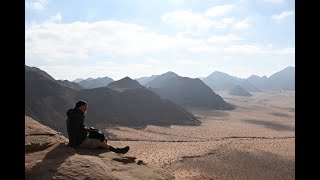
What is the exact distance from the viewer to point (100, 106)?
39.2 m

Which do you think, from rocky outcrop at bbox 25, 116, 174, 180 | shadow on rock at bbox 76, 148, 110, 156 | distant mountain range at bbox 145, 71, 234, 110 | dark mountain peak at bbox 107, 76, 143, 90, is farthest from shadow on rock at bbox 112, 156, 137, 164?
distant mountain range at bbox 145, 71, 234, 110

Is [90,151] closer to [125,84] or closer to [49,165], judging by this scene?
[49,165]

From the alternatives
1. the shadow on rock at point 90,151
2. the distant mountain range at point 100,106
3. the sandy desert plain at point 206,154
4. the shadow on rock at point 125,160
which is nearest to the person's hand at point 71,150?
the shadow on rock at point 90,151

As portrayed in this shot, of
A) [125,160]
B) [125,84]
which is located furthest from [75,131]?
[125,84]

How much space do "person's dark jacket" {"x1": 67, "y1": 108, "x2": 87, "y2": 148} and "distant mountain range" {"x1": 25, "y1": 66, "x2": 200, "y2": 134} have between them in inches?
908

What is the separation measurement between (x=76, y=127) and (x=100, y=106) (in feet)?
106

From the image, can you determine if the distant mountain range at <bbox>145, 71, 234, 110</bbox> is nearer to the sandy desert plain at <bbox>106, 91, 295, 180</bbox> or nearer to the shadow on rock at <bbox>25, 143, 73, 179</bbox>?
the sandy desert plain at <bbox>106, 91, 295, 180</bbox>

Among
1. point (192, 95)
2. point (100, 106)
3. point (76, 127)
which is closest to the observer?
point (76, 127)

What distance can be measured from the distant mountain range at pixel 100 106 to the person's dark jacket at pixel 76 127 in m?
23.1
